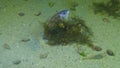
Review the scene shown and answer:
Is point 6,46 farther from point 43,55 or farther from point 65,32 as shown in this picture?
point 65,32

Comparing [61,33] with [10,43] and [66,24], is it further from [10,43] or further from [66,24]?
[10,43]

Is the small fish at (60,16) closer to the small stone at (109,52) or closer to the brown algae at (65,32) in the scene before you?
the brown algae at (65,32)

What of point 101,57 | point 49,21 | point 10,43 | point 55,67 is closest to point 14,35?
point 10,43

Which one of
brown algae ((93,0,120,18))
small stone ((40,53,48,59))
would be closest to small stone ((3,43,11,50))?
small stone ((40,53,48,59))

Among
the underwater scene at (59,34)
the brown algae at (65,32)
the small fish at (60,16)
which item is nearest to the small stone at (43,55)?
the underwater scene at (59,34)

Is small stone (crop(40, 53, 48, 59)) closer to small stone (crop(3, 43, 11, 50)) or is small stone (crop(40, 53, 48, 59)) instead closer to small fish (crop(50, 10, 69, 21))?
small stone (crop(3, 43, 11, 50))

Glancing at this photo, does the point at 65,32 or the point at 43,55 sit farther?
the point at 65,32

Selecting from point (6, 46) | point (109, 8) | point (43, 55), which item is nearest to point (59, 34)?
point (43, 55)

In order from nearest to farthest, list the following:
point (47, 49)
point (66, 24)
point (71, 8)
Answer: point (47, 49), point (66, 24), point (71, 8)
